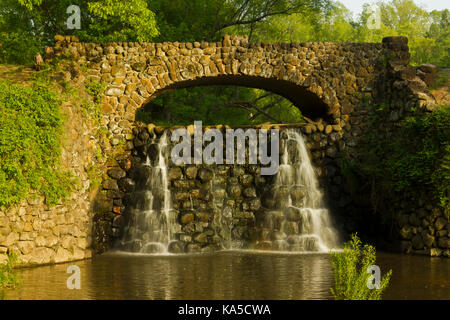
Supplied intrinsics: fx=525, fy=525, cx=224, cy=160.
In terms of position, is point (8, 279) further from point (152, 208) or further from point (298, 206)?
point (298, 206)

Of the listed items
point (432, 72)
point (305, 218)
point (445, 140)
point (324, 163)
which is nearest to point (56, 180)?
point (305, 218)

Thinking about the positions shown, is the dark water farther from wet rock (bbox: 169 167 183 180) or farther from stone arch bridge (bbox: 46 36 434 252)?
stone arch bridge (bbox: 46 36 434 252)

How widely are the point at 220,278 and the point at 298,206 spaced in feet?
17.5

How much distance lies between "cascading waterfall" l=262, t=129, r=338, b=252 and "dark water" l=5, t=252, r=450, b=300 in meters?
1.20

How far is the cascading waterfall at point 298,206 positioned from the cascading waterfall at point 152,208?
112 inches

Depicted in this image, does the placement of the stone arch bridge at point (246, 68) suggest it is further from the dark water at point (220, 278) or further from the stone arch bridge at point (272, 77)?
the dark water at point (220, 278)

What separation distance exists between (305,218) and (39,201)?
21.8 feet

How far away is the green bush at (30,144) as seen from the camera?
10.5 m

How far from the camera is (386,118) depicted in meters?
15.2

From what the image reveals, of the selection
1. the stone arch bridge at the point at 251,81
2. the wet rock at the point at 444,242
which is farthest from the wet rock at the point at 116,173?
the wet rock at the point at 444,242

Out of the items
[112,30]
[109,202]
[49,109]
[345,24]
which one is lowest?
[109,202]

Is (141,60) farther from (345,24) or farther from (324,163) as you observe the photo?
(345,24)

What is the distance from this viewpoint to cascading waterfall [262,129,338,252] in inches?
531

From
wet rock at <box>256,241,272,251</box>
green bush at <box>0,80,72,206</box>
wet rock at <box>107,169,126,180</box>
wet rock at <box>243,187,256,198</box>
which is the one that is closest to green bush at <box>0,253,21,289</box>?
green bush at <box>0,80,72,206</box>
